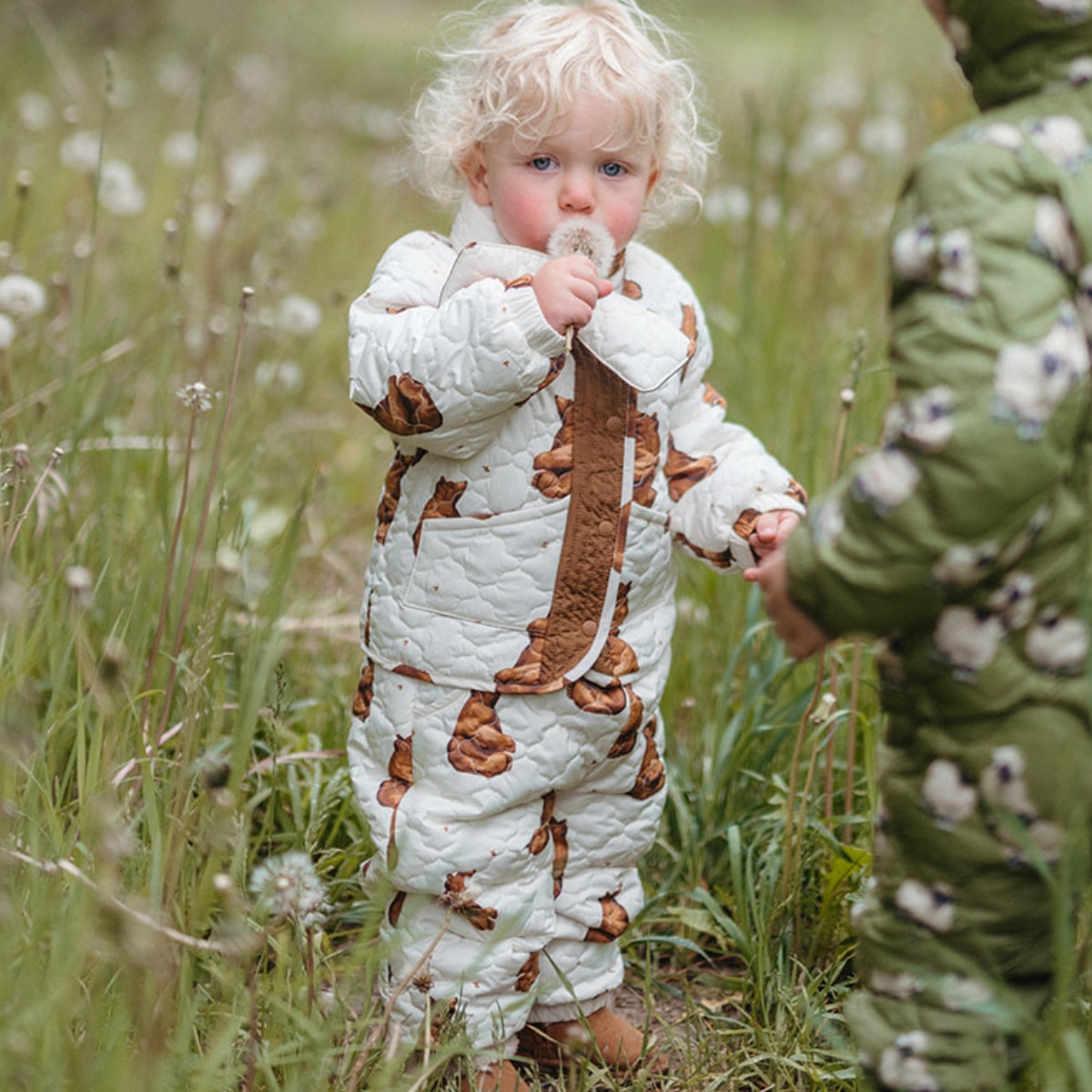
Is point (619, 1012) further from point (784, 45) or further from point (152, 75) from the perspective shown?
point (784, 45)

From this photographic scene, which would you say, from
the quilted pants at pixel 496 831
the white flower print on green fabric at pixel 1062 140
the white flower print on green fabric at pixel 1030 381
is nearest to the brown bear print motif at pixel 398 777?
the quilted pants at pixel 496 831

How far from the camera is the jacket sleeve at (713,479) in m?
1.91

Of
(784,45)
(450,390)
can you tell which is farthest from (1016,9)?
(784,45)

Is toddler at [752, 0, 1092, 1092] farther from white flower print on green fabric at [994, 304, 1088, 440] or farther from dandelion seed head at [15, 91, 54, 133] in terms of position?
dandelion seed head at [15, 91, 54, 133]

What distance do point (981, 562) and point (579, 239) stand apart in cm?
70

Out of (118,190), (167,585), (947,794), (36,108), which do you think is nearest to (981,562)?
(947,794)

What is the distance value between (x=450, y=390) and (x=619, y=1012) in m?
1.02

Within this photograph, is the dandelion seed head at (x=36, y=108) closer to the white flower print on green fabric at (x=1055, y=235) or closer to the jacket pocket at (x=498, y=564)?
the jacket pocket at (x=498, y=564)

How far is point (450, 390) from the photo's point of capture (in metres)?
1.68

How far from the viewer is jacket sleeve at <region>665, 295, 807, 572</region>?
6.25ft

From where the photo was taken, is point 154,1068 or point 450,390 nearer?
point 154,1068

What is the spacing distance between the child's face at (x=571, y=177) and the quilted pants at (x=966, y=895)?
73 cm

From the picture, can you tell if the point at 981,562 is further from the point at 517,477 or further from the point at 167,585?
the point at 167,585

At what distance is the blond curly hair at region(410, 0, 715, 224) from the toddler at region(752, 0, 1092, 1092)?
467mm
